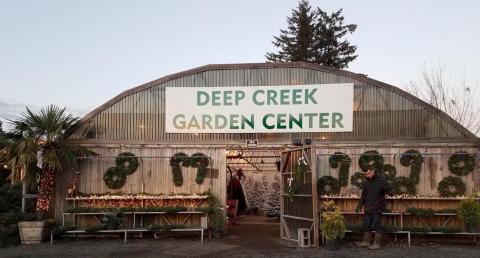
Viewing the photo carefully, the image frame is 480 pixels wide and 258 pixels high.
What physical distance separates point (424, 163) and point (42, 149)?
10.7 m

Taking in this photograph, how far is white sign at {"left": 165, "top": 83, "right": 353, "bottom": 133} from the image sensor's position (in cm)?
1519

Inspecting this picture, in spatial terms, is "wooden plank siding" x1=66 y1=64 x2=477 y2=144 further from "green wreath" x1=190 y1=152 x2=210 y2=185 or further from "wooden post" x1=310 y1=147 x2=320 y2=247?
"wooden post" x1=310 y1=147 x2=320 y2=247

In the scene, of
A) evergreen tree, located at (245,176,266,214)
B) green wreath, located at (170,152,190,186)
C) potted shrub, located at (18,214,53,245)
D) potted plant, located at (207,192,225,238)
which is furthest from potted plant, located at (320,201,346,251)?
evergreen tree, located at (245,176,266,214)

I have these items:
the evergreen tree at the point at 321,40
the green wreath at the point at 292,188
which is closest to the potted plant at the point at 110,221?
the green wreath at the point at 292,188

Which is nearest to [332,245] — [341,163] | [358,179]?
[358,179]

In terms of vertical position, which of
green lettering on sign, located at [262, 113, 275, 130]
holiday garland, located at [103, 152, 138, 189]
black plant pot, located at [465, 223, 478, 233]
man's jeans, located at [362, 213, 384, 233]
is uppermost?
green lettering on sign, located at [262, 113, 275, 130]

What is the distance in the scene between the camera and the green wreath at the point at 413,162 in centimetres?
1464

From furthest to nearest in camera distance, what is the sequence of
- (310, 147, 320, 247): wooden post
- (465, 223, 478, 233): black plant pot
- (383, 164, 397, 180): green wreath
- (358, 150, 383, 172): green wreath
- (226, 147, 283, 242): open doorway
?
(226, 147, 283, 242): open doorway
(358, 150, 383, 172): green wreath
(383, 164, 397, 180): green wreath
(465, 223, 478, 233): black plant pot
(310, 147, 320, 247): wooden post

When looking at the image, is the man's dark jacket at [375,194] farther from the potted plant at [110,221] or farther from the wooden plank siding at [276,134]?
the potted plant at [110,221]

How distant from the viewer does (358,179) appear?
14828 mm

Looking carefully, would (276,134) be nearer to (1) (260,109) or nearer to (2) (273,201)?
(1) (260,109)

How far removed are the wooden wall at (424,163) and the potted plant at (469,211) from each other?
4.07 ft

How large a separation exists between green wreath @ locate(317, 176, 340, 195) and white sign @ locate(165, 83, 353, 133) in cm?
143

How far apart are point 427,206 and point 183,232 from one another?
6.87 metres
